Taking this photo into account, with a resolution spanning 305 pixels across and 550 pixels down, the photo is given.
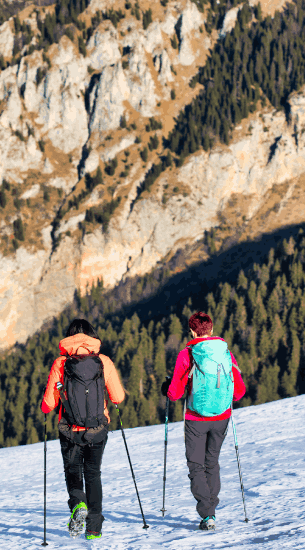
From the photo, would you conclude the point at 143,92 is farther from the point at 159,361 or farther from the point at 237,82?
the point at 159,361

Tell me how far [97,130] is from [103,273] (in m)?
54.9

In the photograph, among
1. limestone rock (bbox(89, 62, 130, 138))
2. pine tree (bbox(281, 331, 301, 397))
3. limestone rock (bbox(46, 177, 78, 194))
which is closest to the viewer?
pine tree (bbox(281, 331, 301, 397))

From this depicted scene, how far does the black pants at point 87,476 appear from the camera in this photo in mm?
6695

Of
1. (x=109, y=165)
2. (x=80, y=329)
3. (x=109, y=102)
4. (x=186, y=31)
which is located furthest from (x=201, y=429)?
(x=186, y=31)

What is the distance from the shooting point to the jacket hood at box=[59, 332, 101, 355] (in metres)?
6.48

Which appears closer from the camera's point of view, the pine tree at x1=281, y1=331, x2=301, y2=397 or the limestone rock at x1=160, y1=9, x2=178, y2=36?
the pine tree at x1=281, y1=331, x2=301, y2=397

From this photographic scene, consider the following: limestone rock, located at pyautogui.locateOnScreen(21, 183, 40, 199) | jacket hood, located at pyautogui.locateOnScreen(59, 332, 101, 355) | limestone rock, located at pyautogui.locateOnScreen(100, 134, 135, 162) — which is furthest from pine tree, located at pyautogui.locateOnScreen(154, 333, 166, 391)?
jacket hood, located at pyautogui.locateOnScreen(59, 332, 101, 355)

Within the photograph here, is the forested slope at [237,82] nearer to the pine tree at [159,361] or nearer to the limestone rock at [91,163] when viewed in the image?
the limestone rock at [91,163]

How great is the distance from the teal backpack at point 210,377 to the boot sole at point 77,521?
78.4 inches

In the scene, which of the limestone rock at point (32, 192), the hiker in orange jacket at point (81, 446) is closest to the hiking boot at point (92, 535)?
→ the hiker in orange jacket at point (81, 446)

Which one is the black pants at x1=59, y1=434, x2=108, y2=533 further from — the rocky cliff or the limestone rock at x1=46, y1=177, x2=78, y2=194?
the limestone rock at x1=46, y1=177, x2=78, y2=194

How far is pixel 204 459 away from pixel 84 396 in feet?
5.94

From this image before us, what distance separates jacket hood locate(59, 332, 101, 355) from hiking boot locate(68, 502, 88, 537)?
2.04m

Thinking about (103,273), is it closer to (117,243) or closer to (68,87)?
(117,243)
